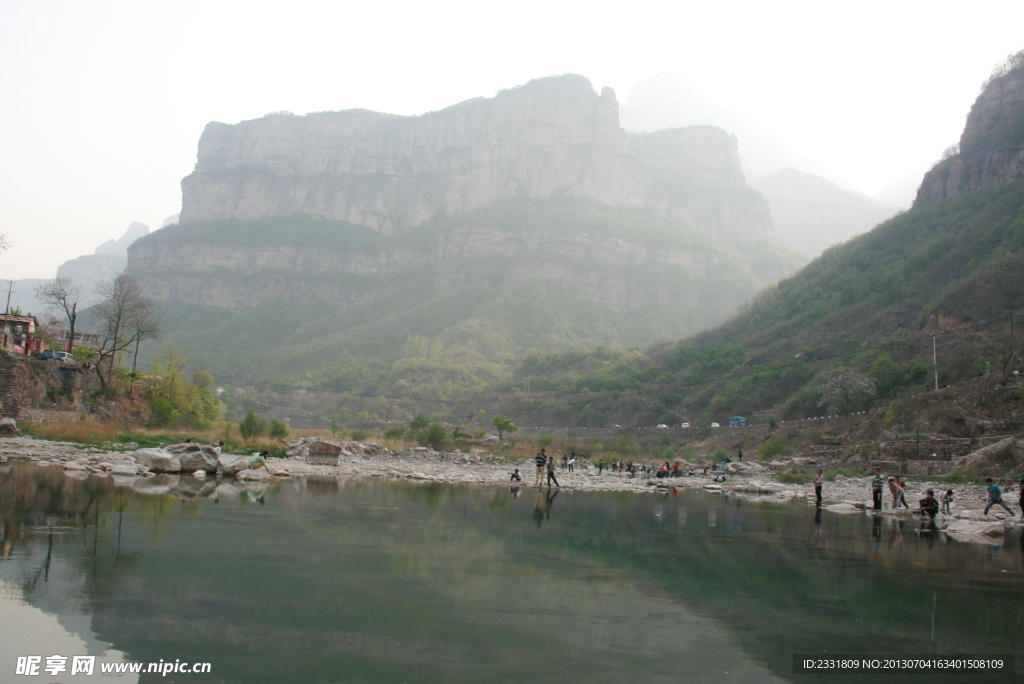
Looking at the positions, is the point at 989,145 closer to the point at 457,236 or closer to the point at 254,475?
the point at 254,475

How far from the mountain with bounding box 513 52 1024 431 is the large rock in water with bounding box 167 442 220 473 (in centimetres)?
3687

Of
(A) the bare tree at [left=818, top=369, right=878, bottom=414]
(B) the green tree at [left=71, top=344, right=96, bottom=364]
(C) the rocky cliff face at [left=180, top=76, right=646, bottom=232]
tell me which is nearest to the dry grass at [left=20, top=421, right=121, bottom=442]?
(B) the green tree at [left=71, top=344, right=96, bottom=364]

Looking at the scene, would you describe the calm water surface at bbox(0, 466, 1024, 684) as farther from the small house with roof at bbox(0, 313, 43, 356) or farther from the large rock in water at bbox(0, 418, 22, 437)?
the small house with roof at bbox(0, 313, 43, 356)

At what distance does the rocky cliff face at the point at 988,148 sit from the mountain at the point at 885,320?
0.16 m

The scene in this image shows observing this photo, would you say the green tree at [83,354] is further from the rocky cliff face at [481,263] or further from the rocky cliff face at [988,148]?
the rocky cliff face at [481,263]

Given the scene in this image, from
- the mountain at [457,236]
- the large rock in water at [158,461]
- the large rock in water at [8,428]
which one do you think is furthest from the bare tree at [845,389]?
the mountain at [457,236]

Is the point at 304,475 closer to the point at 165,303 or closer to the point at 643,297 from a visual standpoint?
the point at 643,297

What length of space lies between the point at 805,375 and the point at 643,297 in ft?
273

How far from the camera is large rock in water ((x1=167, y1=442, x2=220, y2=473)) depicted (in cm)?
1933

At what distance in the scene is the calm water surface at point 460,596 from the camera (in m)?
4.47

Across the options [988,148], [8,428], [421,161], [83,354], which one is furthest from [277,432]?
[421,161]

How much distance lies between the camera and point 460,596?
6125 mm

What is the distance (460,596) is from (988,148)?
8960 cm

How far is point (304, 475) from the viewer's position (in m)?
22.1
